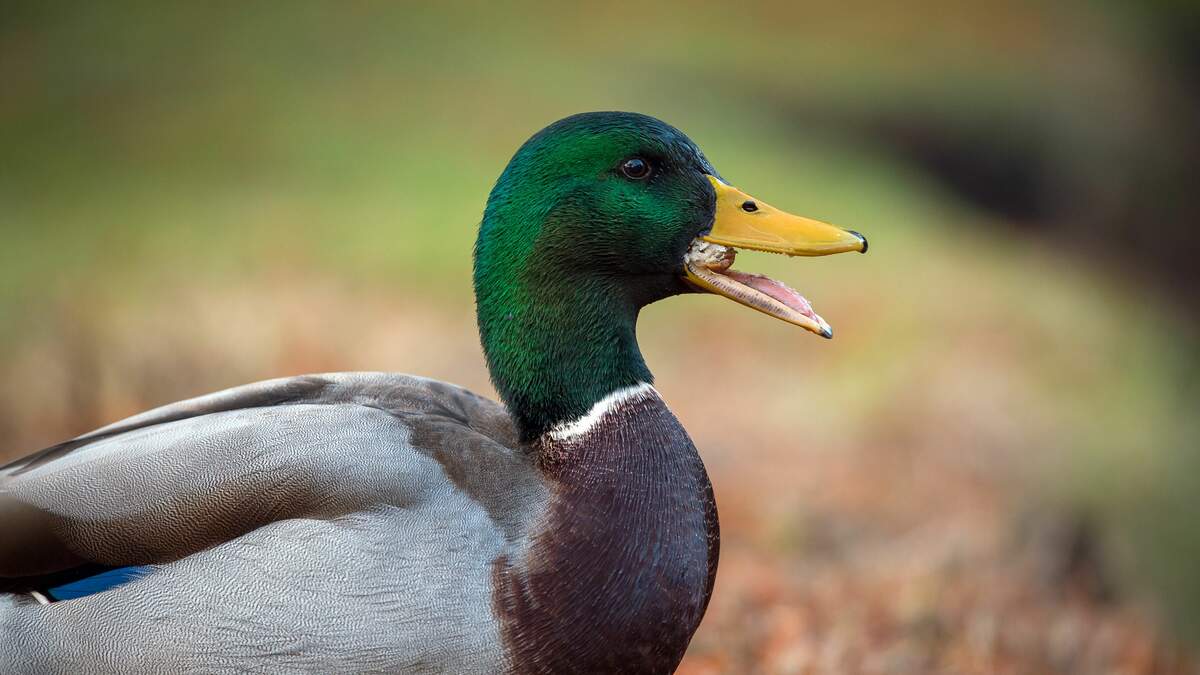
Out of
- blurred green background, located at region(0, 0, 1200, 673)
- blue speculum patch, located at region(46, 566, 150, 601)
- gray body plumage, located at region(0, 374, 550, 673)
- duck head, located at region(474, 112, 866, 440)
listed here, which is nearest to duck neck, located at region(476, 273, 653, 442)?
duck head, located at region(474, 112, 866, 440)

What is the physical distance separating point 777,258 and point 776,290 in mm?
3360

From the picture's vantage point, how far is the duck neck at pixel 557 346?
256 centimetres

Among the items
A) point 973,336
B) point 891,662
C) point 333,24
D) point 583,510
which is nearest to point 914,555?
point 891,662

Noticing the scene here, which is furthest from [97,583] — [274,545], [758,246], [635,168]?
[758,246]

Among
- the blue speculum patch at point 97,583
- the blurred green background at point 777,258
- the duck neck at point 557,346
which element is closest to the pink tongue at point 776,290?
the duck neck at point 557,346

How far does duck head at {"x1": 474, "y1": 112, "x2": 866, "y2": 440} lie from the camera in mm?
2549

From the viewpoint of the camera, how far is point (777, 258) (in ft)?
19.1

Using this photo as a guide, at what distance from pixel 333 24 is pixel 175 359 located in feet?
6.07

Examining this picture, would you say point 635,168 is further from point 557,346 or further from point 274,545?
point 274,545

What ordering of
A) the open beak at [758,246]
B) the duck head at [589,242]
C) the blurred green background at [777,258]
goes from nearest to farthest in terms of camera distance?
1. the open beak at [758,246]
2. the duck head at [589,242]
3. the blurred green background at [777,258]

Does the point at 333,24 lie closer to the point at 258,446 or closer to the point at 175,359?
the point at 175,359

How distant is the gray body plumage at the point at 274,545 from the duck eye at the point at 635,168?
2.00 feet

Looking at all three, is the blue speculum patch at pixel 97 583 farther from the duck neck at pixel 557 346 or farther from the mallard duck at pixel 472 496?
the duck neck at pixel 557 346

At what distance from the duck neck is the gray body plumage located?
154 mm
